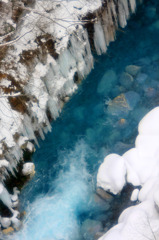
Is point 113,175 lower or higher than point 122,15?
lower

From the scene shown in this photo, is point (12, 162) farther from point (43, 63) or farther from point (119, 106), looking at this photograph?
point (119, 106)

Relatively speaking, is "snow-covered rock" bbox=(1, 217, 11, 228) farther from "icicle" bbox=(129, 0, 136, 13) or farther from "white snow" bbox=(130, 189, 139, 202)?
"icicle" bbox=(129, 0, 136, 13)

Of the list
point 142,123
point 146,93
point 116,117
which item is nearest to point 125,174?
point 142,123

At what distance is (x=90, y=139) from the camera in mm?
9953

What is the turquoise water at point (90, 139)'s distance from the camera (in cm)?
845

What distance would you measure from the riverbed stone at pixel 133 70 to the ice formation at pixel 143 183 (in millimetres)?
2498

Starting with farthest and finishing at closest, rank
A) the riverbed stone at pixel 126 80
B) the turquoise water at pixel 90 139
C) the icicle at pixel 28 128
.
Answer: the riverbed stone at pixel 126 80
the icicle at pixel 28 128
the turquoise water at pixel 90 139

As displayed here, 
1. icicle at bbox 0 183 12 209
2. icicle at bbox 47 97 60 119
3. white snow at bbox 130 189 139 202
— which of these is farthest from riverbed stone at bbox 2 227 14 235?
icicle at bbox 47 97 60 119

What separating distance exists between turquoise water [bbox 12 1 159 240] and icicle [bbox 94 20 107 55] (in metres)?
0.42

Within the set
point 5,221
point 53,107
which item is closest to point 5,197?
point 5,221

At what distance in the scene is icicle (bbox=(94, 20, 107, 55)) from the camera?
1005 cm

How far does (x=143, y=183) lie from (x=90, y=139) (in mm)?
2538

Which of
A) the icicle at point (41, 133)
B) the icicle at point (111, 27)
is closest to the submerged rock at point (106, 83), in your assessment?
the icicle at point (111, 27)

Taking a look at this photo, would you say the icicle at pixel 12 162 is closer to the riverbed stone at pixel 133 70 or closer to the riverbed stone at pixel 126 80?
the riverbed stone at pixel 126 80
